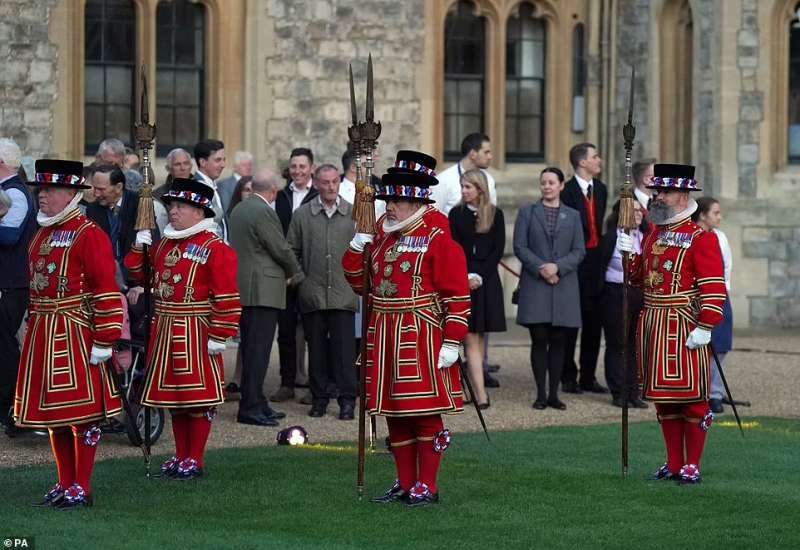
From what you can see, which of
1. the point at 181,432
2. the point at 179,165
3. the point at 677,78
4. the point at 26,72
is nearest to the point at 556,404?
the point at 179,165

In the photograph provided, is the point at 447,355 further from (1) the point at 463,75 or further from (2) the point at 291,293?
(1) the point at 463,75

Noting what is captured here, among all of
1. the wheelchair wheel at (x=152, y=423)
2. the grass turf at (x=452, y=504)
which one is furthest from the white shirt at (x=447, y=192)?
the wheelchair wheel at (x=152, y=423)

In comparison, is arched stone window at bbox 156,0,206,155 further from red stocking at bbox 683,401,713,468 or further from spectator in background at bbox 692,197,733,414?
red stocking at bbox 683,401,713,468

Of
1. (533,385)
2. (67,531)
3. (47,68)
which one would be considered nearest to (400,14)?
(47,68)

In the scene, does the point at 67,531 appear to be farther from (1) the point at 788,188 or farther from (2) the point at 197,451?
(1) the point at 788,188

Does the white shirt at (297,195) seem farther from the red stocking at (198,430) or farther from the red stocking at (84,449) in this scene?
the red stocking at (84,449)

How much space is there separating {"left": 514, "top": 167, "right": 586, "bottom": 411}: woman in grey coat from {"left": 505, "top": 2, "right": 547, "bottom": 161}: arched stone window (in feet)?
23.0

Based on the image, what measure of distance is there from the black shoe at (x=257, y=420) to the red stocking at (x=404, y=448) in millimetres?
3227

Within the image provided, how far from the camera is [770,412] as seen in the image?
13.1 m

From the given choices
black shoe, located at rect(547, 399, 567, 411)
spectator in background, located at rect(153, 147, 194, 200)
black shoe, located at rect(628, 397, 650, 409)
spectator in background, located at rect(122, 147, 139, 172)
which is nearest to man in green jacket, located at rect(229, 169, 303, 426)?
spectator in background, located at rect(153, 147, 194, 200)

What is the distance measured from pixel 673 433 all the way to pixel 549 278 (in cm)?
358

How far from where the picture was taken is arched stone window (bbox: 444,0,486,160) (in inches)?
787

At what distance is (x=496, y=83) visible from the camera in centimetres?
2014

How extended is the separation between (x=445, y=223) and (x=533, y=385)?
5.70 meters
